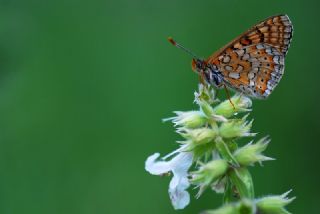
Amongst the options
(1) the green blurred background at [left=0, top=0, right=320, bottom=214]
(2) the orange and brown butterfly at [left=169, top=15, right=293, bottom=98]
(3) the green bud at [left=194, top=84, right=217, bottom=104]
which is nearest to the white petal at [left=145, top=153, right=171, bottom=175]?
(3) the green bud at [left=194, top=84, right=217, bottom=104]

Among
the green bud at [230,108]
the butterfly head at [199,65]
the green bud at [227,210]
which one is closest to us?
the green bud at [227,210]

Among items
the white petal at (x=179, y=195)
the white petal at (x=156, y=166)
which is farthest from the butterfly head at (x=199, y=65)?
the white petal at (x=179, y=195)

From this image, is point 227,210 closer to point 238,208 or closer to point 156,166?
point 238,208

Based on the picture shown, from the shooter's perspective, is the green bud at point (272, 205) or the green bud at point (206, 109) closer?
Answer: the green bud at point (272, 205)

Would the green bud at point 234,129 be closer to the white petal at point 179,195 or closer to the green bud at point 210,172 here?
the green bud at point 210,172

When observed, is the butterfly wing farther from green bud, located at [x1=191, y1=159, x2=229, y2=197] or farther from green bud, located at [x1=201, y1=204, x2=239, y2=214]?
green bud, located at [x1=201, y1=204, x2=239, y2=214]

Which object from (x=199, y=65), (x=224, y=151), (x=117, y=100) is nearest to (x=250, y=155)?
(x=224, y=151)
